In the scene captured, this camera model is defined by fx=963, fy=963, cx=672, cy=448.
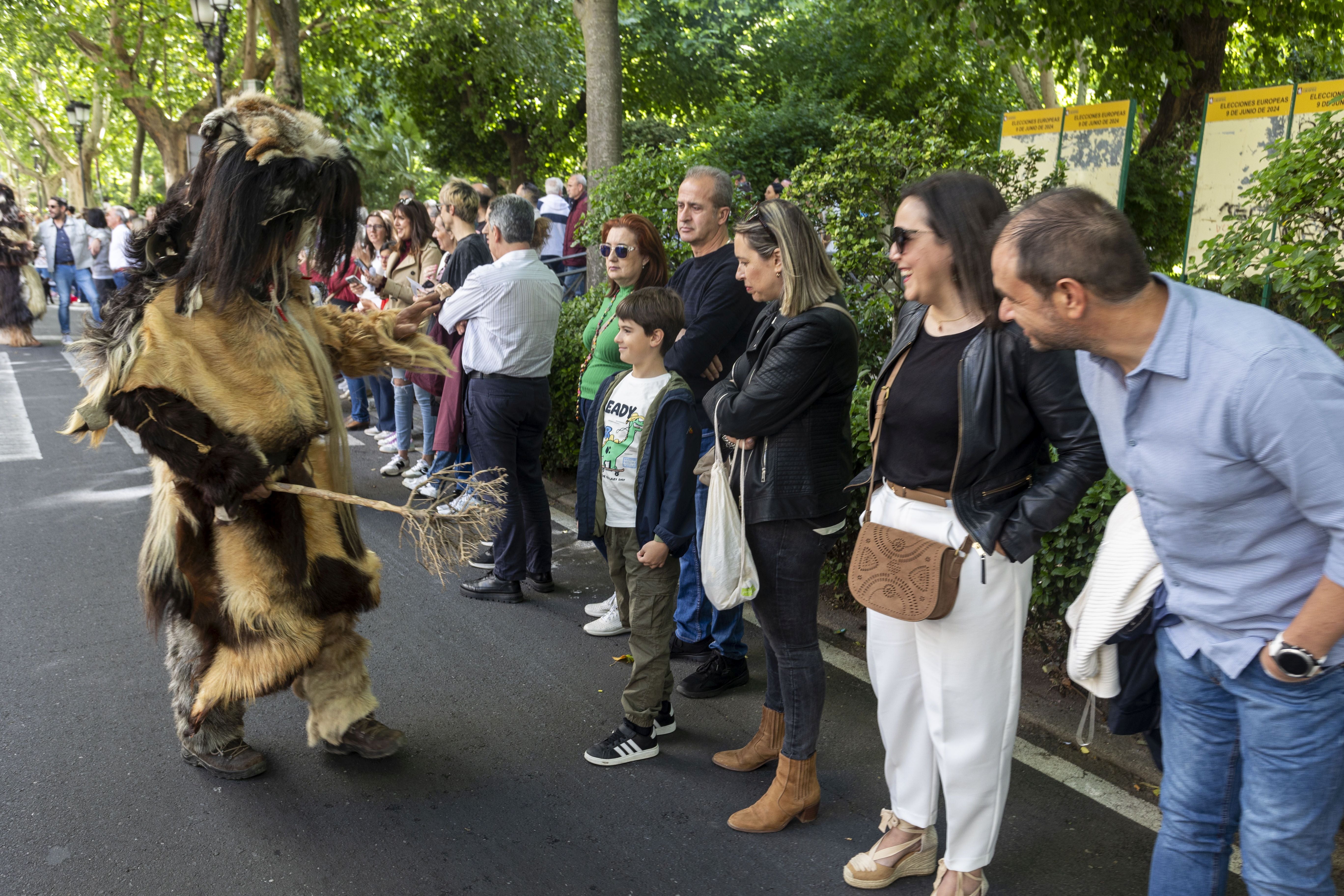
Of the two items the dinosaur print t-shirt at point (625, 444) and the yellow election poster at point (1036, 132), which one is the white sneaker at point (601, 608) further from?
the yellow election poster at point (1036, 132)

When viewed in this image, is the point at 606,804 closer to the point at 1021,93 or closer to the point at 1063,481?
the point at 1063,481

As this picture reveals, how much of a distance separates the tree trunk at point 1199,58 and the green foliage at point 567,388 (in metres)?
7.47

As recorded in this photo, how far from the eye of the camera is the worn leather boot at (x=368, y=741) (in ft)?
11.6

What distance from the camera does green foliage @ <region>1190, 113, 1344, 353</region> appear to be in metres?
3.27

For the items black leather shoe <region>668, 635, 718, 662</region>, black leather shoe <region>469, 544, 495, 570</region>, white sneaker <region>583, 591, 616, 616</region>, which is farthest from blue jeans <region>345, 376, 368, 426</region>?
black leather shoe <region>668, 635, 718, 662</region>

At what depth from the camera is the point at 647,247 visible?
4.67 meters

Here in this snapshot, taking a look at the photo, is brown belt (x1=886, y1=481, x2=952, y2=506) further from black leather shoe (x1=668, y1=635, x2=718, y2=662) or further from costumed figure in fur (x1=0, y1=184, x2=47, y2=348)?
costumed figure in fur (x1=0, y1=184, x2=47, y2=348)

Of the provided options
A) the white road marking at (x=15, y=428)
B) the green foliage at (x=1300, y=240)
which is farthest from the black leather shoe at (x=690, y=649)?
the white road marking at (x=15, y=428)

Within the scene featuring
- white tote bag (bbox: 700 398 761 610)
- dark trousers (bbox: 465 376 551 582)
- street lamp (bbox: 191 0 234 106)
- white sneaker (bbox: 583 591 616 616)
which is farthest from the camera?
street lamp (bbox: 191 0 234 106)

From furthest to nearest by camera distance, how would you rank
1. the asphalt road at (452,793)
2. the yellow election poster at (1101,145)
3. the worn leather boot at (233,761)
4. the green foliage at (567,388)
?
1. the yellow election poster at (1101,145)
2. the green foliage at (567,388)
3. the worn leather boot at (233,761)
4. the asphalt road at (452,793)

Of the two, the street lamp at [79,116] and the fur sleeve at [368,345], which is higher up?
the street lamp at [79,116]

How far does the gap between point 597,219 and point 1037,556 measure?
4.90 metres

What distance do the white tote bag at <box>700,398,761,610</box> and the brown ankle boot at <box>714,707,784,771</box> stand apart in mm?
632

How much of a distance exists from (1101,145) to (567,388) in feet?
22.1
